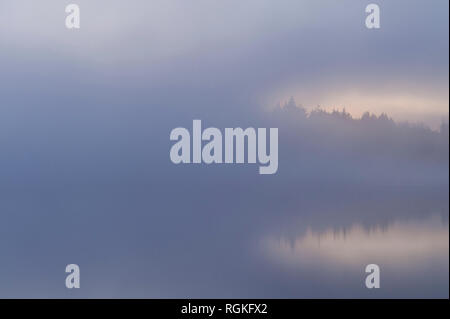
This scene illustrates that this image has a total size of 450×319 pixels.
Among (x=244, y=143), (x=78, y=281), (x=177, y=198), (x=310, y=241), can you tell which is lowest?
(x=78, y=281)

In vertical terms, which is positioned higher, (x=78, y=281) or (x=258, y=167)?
(x=258, y=167)

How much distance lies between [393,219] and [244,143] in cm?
100

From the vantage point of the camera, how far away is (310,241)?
3.33 metres

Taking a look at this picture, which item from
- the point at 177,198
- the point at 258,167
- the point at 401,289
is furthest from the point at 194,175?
the point at 401,289

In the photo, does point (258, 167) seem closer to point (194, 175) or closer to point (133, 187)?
point (194, 175)

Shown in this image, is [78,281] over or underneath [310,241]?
underneath

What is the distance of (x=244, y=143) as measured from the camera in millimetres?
3312
